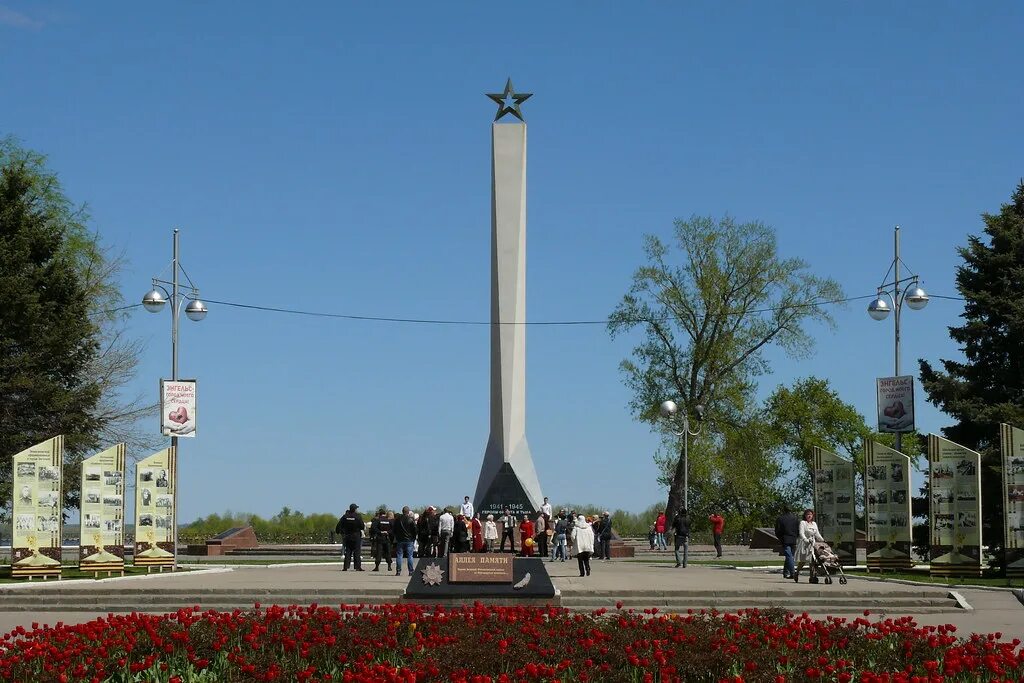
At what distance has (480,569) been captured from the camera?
17.3 metres

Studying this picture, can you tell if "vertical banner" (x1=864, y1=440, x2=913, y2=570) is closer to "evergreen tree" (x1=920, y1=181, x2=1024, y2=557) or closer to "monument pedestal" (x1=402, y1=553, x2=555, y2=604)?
"evergreen tree" (x1=920, y1=181, x2=1024, y2=557)

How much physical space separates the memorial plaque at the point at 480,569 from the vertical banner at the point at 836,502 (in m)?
13.8

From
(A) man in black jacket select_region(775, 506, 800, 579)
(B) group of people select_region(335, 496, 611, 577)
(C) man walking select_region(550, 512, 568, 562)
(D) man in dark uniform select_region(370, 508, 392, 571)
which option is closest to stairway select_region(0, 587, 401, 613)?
(B) group of people select_region(335, 496, 611, 577)

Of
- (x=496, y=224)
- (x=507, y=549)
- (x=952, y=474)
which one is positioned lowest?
(x=507, y=549)

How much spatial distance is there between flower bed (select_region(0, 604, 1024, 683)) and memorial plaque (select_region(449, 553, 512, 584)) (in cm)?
460

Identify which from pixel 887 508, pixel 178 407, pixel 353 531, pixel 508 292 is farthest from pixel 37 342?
pixel 887 508

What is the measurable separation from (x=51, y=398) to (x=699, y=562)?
1735cm

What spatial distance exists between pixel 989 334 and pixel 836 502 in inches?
242

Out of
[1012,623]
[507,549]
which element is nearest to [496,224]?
[507,549]

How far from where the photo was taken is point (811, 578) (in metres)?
23.6

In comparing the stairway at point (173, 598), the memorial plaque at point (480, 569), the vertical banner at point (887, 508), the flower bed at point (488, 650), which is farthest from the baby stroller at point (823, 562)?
the flower bed at point (488, 650)

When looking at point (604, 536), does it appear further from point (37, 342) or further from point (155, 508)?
point (37, 342)

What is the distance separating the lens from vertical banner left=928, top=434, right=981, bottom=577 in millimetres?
25703

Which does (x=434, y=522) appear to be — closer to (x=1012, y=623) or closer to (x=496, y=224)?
(x=496, y=224)
